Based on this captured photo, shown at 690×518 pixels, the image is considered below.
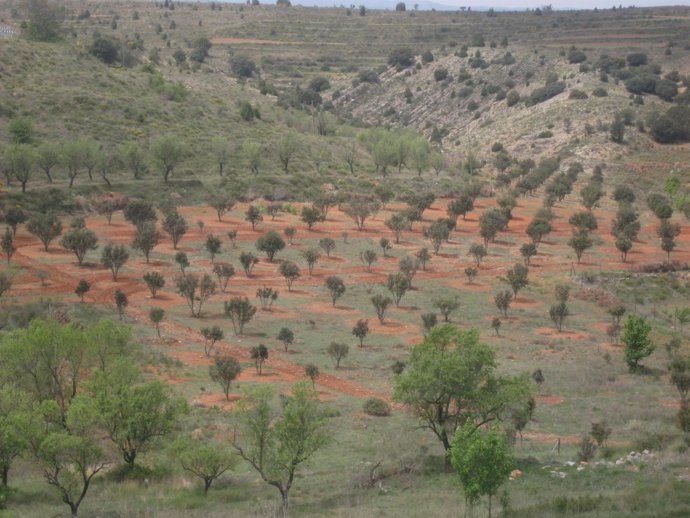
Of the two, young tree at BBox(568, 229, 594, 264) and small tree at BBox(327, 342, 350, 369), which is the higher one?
small tree at BBox(327, 342, 350, 369)

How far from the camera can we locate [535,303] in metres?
61.5

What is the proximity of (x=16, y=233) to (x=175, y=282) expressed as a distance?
21.0m

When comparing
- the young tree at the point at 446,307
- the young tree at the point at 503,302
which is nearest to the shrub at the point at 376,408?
the young tree at the point at 446,307

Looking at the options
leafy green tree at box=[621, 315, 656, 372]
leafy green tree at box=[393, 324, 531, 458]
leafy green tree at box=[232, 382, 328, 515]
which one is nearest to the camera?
leafy green tree at box=[232, 382, 328, 515]

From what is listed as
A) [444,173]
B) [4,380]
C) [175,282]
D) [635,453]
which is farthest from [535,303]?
[444,173]

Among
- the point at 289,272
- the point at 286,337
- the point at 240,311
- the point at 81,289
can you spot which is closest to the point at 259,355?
the point at 286,337

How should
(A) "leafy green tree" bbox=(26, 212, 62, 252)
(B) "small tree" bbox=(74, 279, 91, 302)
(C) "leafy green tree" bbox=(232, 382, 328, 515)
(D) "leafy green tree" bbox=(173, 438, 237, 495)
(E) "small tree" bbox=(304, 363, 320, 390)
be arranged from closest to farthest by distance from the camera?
1. (C) "leafy green tree" bbox=(232, 382, 328, 515)
2. (D) "leafy green tree" bbox=(173, 438, 237, 495)
3. (E) "small tree" bbox=(304, 363, 320, 390)
4. (B) "small tree" bbox=(74, 279, 91, 302)
5. (A) "leafy green tree" bbox=(26, 212, 62, 252)

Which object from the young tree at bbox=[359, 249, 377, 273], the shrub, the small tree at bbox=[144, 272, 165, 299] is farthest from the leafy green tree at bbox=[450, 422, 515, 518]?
the young tree at bbox=[359, 249, 377, 273]

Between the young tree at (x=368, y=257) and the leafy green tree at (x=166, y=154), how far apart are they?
102 ft

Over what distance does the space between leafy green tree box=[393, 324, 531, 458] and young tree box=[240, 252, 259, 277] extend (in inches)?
1359

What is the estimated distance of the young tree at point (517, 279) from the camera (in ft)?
199

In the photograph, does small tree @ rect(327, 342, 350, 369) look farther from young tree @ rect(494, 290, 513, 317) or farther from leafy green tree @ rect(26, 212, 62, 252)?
leafy green tree @ rect(26, 212, 62, 252)

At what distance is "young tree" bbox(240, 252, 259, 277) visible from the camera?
210ft

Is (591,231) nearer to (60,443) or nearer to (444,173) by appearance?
(444,173)
